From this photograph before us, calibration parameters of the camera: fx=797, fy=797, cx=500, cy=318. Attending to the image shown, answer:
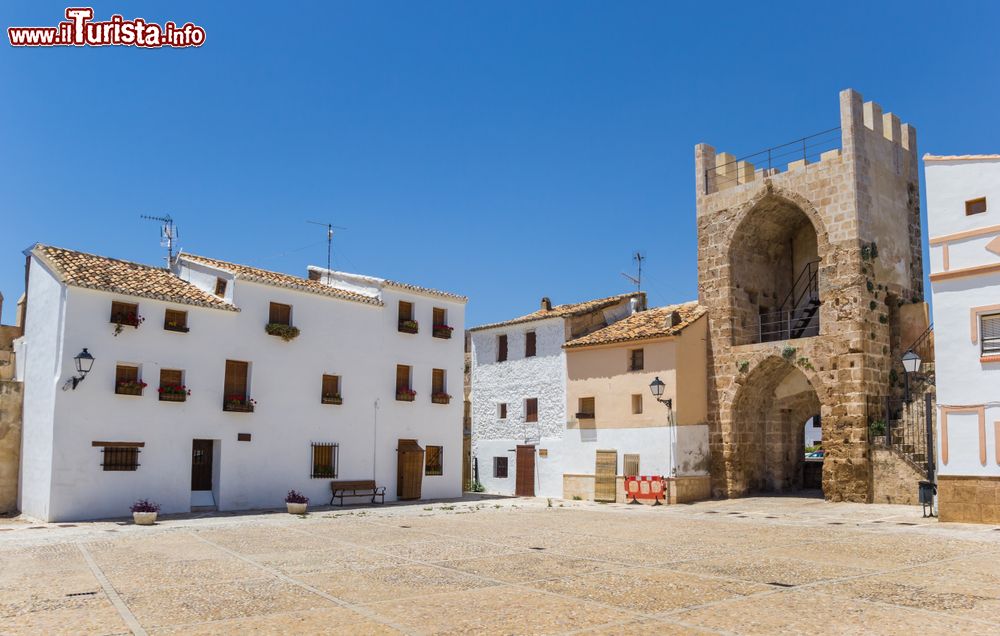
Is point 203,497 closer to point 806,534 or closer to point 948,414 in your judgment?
point 806,534

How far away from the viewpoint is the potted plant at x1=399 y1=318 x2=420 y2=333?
30.9m

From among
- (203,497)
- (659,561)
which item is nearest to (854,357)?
(659,561)

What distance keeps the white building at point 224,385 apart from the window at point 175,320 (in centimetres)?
4

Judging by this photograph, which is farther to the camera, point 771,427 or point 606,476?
point 771,427

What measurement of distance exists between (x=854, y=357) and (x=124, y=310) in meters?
23.7

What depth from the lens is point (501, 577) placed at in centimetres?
1241

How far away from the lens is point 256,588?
11477 millimetres

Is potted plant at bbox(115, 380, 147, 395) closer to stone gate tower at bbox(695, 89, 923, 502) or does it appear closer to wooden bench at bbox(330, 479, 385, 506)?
wooden bench at bbox(330, 479, 385, 506)

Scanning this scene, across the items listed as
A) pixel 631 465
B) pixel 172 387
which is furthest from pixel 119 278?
pixel 631 465

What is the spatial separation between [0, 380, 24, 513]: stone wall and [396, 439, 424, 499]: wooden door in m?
12.4

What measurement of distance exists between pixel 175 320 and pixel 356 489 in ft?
28.5

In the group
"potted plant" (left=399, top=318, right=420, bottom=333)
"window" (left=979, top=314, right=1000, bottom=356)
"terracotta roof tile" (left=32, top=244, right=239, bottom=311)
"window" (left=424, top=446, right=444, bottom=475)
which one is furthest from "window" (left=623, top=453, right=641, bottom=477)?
"terracotta roof tile" (left=32, top=244, right=239, bottom=311)

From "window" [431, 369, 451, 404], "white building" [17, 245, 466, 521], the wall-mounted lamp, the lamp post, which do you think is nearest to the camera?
the wall-mounted lamp

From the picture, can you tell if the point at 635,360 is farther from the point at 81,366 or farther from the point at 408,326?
the point at 81,366
